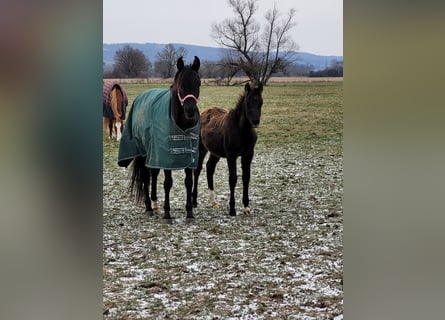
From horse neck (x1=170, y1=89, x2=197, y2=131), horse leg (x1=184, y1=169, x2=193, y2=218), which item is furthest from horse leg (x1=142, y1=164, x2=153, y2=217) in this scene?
horse neck (x1=170, y1=89, x2=197, y2=131)

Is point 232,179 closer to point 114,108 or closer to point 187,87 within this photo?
point 187,87

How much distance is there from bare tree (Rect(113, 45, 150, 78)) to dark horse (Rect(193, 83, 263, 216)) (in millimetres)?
441

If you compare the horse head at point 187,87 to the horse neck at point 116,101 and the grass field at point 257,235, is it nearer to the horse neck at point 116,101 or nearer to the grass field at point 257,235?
the grass field at point 257,235

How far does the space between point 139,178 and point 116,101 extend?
0.47 meters

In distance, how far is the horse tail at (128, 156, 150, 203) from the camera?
11.4ft

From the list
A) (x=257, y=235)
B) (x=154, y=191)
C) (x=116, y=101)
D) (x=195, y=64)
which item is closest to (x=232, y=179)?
(x=257, y=235)

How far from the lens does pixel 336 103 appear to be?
338cm

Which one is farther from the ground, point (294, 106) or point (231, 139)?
point (294, 106)

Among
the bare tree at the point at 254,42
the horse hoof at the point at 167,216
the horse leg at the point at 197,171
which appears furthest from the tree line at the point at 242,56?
the horse hoof at the point at 167,216

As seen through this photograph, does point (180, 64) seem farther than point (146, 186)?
No

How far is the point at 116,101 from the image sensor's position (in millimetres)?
3412
